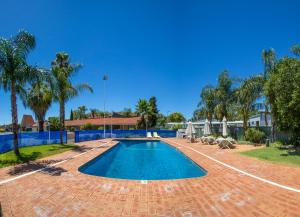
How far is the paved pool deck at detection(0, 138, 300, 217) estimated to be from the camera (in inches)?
194

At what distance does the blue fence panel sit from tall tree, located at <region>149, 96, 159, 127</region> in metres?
25.8

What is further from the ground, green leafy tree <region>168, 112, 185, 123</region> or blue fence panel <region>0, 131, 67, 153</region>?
green leafy tree <region>168, 112, 185, 123</region>

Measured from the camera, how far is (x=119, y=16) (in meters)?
15.7

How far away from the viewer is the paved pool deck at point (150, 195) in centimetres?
492

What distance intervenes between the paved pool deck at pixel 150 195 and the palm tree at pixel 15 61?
561 centimetres

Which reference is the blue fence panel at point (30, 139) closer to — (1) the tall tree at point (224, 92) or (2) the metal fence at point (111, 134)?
(2) the metal fence at point (111, 134)

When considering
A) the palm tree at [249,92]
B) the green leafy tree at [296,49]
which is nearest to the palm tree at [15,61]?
the green leafy tree at [296,49]

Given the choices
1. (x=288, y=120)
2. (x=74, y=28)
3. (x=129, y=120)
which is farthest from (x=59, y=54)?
(x=129, y=120)

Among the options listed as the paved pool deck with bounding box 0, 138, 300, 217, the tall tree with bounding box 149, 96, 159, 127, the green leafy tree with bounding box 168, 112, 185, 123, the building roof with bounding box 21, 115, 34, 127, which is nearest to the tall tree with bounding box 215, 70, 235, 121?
the paved pool deck with bounding box 0, 138, 300, 217

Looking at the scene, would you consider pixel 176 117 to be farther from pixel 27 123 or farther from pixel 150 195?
pixel 150 195

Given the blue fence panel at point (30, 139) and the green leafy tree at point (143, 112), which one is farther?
the green leafy tree at point (143, 112)

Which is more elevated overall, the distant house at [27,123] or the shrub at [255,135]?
the distant house at [27,123]

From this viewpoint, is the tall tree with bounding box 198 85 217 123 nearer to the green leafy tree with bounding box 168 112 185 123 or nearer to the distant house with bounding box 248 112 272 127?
the distant house with bounding box 248 112 272 127

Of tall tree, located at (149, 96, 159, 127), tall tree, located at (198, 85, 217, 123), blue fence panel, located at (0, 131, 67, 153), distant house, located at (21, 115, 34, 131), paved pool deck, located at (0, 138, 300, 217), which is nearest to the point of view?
paved pool deck, located at (0, 138, 300, 217)
